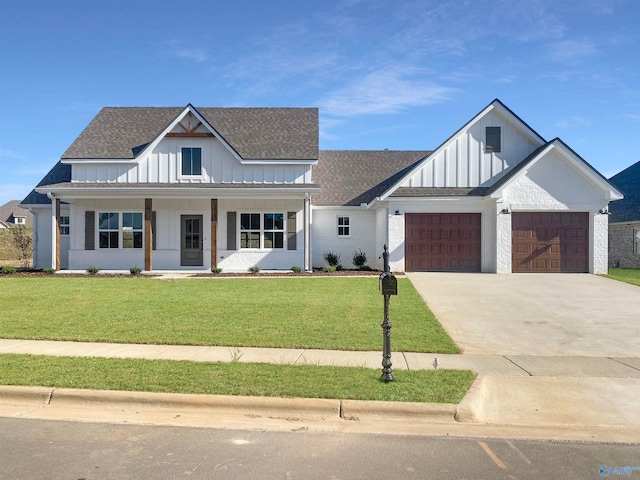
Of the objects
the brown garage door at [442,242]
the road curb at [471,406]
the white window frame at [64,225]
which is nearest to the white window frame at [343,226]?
the brown garage door at [442,242]

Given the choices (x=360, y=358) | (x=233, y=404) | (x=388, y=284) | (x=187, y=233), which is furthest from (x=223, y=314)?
(x=187, y=233)

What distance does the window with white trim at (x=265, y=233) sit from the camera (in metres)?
22.2

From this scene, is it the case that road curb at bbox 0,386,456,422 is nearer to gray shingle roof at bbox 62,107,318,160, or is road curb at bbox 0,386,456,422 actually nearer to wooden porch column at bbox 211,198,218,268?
wooden porch column at bbox 211,198,218,268

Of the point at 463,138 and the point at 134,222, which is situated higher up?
the point at 463,138

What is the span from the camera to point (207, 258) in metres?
22.3

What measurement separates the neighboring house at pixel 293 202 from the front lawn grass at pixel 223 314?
5037mm

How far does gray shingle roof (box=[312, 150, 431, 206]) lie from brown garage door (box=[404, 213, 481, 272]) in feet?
12.5

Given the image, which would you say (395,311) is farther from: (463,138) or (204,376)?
(463,138)

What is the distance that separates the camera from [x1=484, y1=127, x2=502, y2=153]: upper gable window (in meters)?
21.1

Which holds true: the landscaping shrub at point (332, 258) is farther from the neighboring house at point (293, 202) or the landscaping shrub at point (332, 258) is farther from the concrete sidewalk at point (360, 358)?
the concrete sidewalk at point (360, 358)

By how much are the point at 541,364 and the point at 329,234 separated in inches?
664

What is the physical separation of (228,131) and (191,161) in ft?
10.1

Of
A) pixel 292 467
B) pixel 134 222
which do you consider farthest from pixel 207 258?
pixel 292 467

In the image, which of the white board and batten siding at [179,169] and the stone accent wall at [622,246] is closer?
the white board and batten siding at [179,169]
